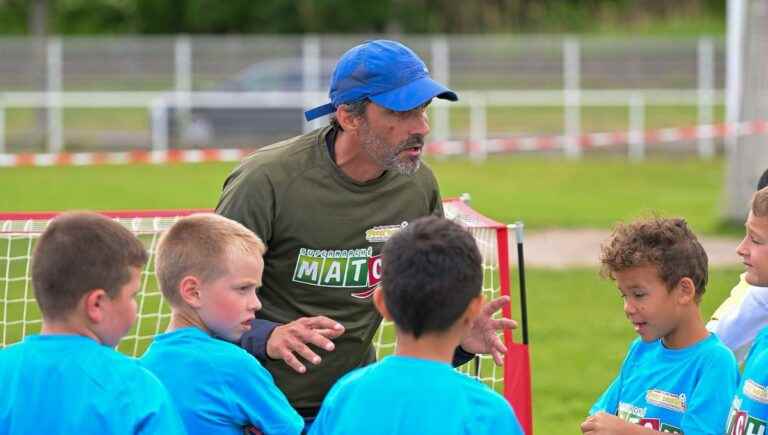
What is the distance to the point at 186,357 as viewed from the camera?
3.99 m

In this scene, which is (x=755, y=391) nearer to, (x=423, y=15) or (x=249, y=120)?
(x=249, y=120)

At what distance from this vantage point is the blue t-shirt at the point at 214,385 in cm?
398

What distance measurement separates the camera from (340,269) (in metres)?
4.99

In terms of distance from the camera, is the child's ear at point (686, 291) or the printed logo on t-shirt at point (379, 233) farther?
the printed logo on t-shirt at point (379, 233)

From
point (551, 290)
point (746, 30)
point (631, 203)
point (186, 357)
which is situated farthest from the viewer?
point (631, 203)

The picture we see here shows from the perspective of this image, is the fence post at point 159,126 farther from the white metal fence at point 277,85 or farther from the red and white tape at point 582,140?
the red and white tape at point 582,140

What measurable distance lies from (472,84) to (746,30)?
13.9m

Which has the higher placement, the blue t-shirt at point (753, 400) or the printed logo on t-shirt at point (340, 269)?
the printed logo on t-shirt at point (340, 269)

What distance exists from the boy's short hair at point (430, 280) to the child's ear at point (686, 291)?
1.27 meters

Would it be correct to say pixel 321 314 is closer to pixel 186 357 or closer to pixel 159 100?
pixel 186 357

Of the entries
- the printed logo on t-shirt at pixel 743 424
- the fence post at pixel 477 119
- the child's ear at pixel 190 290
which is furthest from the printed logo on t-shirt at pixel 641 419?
the fence post at pixel 477 119

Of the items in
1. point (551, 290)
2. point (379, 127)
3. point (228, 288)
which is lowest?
point (551, 290)

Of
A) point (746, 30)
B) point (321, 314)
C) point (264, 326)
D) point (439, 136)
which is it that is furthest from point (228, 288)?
point (439, 136)

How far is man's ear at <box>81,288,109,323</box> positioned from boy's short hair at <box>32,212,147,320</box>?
0.01 metres
